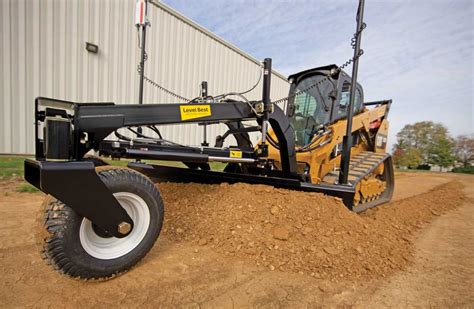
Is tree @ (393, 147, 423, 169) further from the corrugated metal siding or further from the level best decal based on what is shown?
the level best decal

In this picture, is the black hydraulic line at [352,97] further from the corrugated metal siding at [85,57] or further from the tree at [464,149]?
the tree at [464,149]

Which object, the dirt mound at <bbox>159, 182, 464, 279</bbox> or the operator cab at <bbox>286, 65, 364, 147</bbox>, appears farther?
the operator cab at <bbox>286, 65, 364, 147</bbox>

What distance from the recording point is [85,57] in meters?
7.82

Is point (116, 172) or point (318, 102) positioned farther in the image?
point (318, 102)

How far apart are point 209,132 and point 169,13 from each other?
14.9ft

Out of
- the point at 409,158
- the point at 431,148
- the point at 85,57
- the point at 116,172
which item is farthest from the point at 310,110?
the point at 431,148

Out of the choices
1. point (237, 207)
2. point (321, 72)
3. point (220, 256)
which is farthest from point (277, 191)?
point (321, 72)

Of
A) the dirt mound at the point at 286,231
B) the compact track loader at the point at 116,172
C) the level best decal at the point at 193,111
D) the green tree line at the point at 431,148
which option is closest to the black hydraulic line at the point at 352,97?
the compact track loader at the point at 116,172

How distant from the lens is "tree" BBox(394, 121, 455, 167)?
19672mm

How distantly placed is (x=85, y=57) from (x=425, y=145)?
22.2 m

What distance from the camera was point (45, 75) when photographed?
7273mm

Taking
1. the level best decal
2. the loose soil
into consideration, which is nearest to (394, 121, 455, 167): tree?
the loose soil

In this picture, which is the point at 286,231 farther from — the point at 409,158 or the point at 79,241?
the point at 409,158

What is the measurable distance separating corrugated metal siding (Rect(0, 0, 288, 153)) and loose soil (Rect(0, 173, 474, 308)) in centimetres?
475
